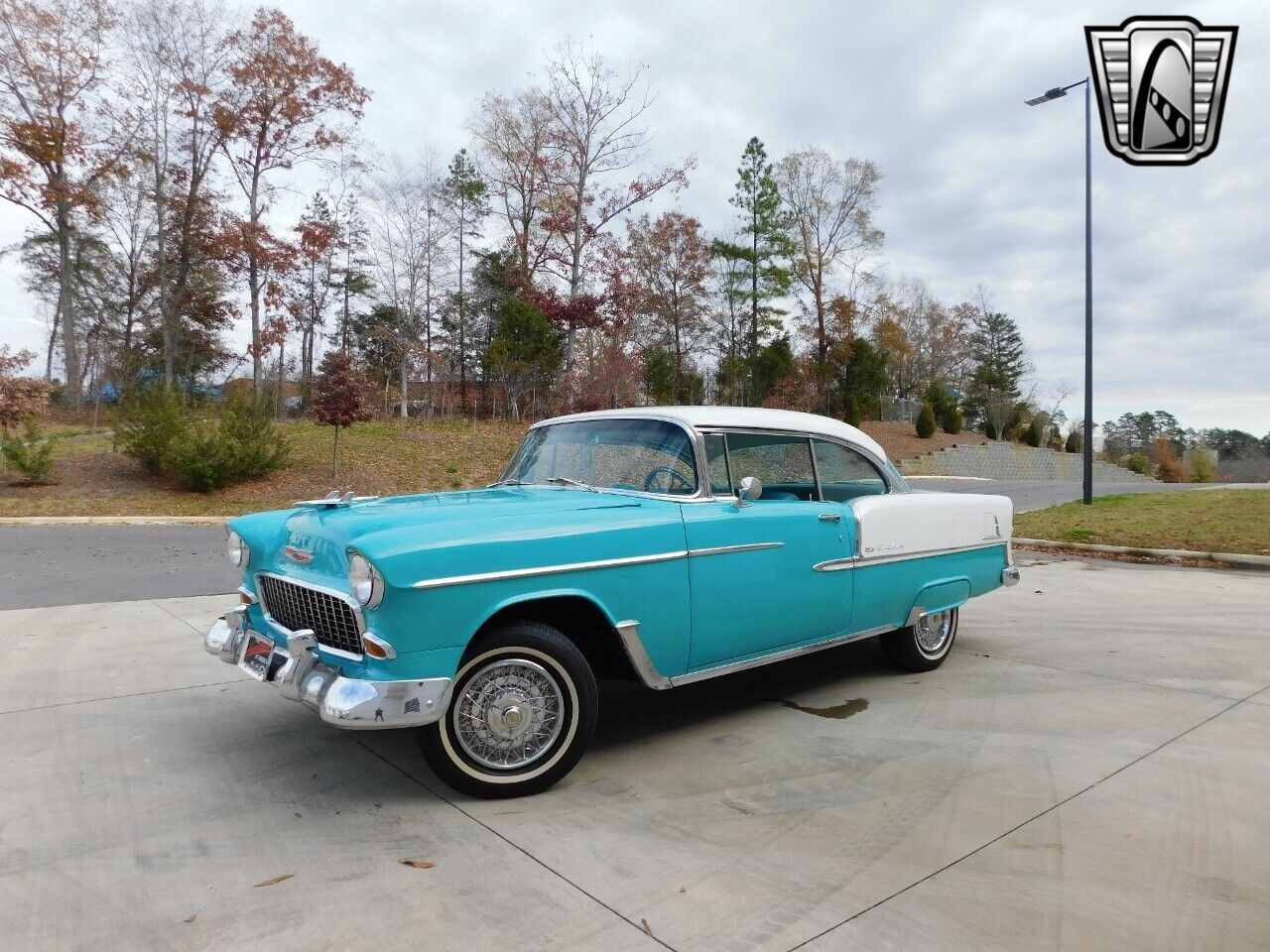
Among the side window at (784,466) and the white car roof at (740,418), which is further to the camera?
the side window at (784,466)

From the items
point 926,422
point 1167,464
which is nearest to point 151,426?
point 926,422

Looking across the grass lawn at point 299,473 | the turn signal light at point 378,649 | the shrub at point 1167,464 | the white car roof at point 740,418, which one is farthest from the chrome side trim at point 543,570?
the shrub at point 1167,464

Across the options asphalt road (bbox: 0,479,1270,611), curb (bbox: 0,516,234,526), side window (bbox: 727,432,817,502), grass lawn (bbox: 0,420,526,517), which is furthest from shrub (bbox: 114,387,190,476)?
side window (bbox: 727,432,817,502)

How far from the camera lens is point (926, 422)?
4362cm

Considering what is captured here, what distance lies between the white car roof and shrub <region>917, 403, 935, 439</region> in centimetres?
4102

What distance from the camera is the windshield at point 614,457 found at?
410 cm

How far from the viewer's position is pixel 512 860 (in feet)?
9.08

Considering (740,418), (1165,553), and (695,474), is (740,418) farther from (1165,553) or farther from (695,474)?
(1165,553)

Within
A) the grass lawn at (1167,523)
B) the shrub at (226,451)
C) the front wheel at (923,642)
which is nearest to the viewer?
the front wheel at (923,642)

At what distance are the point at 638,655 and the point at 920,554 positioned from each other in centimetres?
221

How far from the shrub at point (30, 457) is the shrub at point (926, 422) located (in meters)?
38.6

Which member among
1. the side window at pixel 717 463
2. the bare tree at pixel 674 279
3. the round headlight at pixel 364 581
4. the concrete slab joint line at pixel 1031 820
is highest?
the bare tree at pixel 674 279

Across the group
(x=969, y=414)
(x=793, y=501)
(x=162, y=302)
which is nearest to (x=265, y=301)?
(x=162, y=302)

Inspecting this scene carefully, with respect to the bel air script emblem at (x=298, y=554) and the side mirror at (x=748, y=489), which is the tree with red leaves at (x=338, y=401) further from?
the side mirror at (x=748, y=489)
